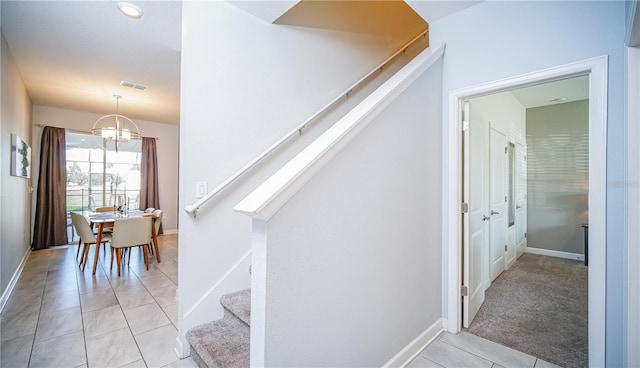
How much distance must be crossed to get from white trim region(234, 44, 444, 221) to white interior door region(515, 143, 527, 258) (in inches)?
159

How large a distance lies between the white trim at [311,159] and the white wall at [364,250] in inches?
2.0

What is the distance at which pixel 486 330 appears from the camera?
2.31 m

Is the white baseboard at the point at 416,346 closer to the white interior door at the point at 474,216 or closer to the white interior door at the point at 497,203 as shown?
the white interior door at the point at 474,216

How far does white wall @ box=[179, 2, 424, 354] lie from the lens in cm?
195

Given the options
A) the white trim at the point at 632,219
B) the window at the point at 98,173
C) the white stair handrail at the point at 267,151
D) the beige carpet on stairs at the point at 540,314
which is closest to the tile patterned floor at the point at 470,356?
the beige carpet on stairs at the point at 540,314

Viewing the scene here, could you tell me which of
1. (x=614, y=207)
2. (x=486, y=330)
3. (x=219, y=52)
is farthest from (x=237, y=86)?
(x=486, y=330)

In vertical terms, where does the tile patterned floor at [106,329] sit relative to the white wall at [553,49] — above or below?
below

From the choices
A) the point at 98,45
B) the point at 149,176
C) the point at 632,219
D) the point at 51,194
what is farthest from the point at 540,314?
the point at 51,194

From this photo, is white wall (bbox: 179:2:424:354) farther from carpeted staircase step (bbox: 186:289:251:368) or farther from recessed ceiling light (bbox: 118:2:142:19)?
recessed ceiling light (bbox: 118:2:142:19)

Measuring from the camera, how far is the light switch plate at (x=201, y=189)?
1.99 metres

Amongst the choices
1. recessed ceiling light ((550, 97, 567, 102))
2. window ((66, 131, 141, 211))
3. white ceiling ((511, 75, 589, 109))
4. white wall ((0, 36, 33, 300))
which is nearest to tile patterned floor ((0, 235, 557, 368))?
white wall ((0, 36, 33, 300))

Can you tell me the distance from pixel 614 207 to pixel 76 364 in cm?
363

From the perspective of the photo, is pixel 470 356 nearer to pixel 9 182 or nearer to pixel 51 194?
pixel 9 182

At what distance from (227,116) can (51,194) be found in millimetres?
5483
